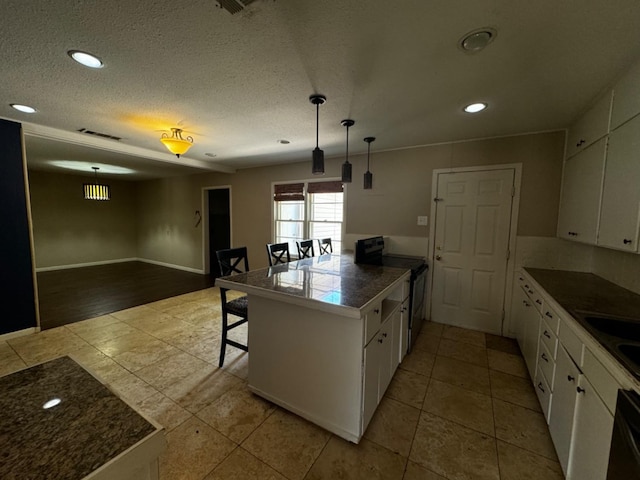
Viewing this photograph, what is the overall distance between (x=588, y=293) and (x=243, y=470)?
2.57 metres

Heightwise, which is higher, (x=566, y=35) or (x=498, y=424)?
(x=566, y=35)

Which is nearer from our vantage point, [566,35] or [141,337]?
[566,35]

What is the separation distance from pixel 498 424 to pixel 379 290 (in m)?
1.27

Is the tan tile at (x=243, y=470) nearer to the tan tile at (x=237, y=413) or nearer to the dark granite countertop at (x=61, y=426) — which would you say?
the tan tile at (x=237, y=413)

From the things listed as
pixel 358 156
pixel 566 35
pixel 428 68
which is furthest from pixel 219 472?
pixel 358 156

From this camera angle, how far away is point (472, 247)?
10.5ft

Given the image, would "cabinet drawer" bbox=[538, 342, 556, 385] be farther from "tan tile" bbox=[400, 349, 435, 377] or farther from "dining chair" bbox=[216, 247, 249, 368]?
"dining chair" bbox=[216, 247, 249, 368]

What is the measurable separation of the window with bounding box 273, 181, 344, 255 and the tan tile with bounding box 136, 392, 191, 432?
292cm

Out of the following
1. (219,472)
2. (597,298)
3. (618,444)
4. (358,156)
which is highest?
(358,156)

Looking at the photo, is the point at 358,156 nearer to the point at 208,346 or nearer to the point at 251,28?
the point at 251,28

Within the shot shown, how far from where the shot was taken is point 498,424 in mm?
1792

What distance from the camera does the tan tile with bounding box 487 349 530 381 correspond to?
2379mm

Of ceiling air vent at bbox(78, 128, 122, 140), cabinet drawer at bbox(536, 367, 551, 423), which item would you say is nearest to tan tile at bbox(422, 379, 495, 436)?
cabinet drawer at bbox(536, 367, 551, 423)

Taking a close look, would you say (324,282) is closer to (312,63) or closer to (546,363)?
(312,63)
